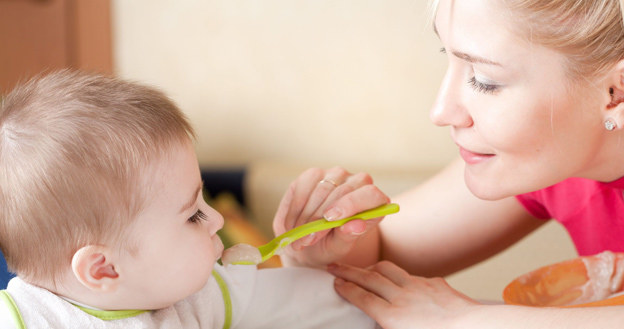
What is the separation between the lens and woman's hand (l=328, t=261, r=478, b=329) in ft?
2.59

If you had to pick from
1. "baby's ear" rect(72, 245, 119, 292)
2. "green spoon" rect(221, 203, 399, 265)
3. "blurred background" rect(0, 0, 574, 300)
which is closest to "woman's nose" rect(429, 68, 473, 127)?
"green spoon" rect(221, 203, 399, 265)

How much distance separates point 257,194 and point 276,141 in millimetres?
201

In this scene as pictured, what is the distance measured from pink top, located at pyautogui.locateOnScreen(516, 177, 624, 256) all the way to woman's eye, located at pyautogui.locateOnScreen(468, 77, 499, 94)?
0.87ft

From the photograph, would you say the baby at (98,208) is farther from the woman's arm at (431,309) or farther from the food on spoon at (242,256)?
the woman's arm at (431,309)

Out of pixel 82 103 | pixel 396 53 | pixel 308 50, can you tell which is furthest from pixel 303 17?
pixel 82 103

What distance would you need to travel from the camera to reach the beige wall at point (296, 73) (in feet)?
6.57

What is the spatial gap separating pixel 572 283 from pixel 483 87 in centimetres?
27

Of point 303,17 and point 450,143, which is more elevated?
point 303,17

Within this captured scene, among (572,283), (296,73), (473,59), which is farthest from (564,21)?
(296,73)

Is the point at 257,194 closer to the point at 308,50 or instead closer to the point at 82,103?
the point at 308,50

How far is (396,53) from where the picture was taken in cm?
200

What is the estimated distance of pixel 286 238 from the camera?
31.6 inches

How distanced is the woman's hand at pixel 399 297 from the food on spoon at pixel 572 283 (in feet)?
0.28

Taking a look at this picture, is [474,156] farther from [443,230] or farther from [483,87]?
[443,230]
